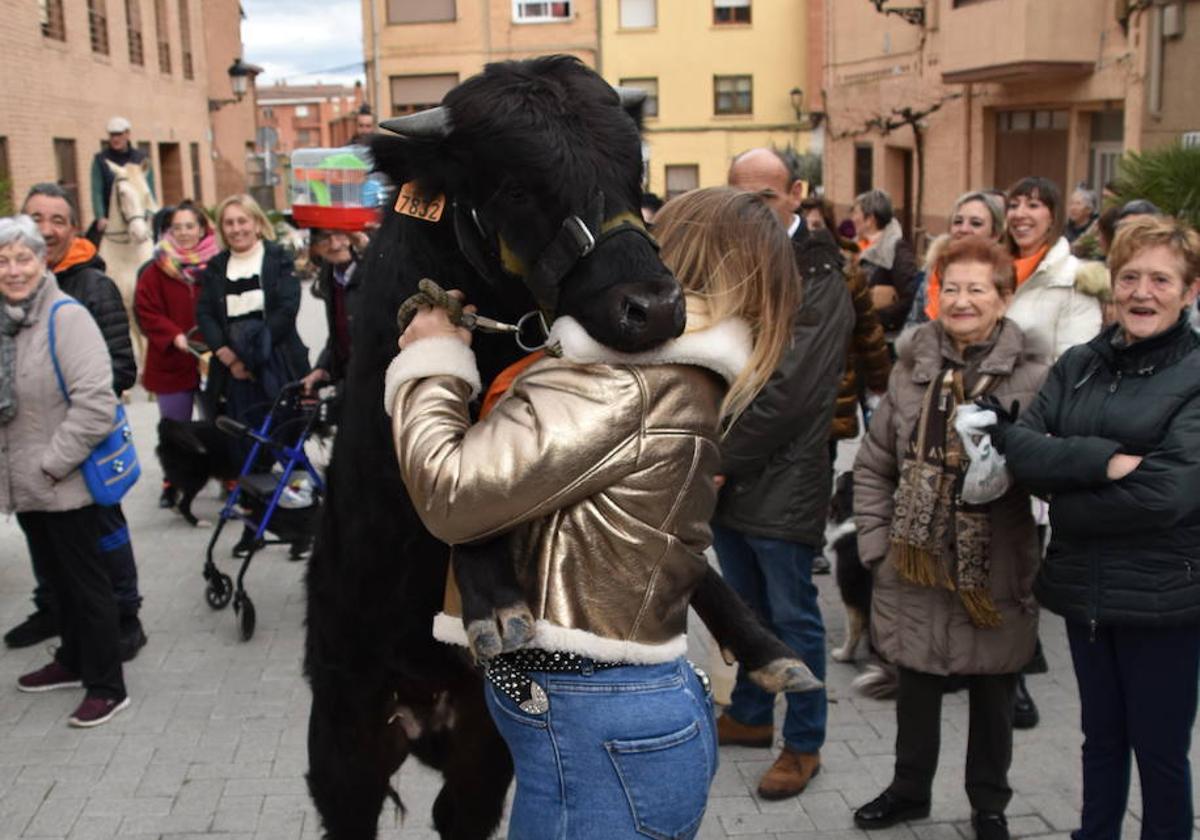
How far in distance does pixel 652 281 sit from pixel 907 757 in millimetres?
2834

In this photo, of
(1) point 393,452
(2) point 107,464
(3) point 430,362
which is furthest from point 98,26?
(3) point 430,362

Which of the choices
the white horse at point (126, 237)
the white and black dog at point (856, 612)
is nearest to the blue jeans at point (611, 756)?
the white and black dog at point (856, 612)

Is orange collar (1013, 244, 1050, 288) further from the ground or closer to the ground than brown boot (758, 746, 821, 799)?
further from the ground

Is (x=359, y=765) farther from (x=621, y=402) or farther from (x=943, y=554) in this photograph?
(x=943, y=554)

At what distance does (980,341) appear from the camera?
4078 mm

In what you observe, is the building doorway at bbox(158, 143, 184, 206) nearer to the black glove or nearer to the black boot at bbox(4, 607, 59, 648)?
the black boot at bbox(4, 607, 59, 648)

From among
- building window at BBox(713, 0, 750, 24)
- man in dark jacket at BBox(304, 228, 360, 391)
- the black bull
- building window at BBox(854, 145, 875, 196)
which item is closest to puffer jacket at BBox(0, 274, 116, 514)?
man in dark jacket at BBox(304, 228, 360, 391)

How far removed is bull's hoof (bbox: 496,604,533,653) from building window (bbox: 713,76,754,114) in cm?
3772

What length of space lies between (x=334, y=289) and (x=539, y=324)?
491 centimetres

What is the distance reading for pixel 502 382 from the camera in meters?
2.10

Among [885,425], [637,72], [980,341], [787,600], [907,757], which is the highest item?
[637,72]

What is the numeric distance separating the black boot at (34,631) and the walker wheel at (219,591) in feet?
2.54

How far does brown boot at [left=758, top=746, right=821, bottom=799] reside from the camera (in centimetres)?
438

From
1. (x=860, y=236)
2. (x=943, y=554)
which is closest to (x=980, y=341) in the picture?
(x=943, y=554)
